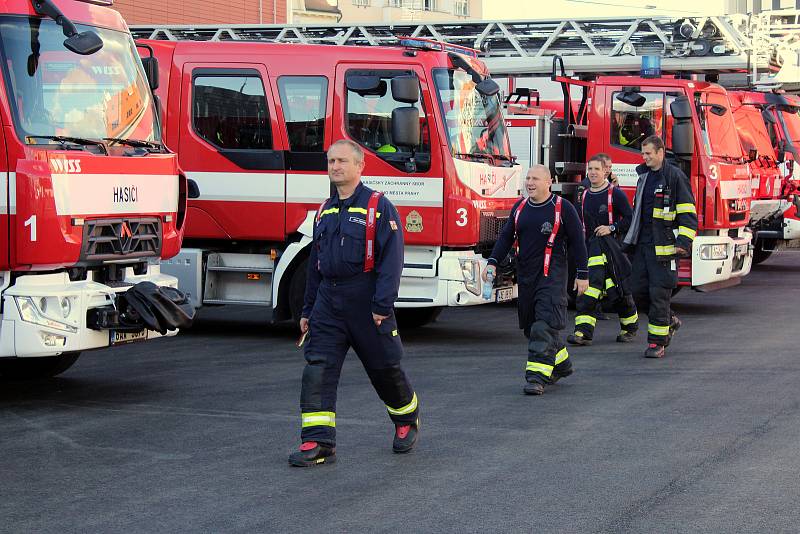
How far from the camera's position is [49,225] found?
9016 mm

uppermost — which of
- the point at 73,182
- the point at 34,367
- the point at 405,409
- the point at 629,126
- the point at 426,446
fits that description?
the point at 73,182

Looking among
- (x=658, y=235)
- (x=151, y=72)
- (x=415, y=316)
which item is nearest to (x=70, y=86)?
(x=151, y=72)

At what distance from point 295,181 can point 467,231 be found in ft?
5.64

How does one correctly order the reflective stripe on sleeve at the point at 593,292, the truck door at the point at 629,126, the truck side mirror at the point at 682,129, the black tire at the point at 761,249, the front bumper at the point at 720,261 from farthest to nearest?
the black tire at the point at 761,249
the truck door at the point at 629,126
the front bumper at the point at 720,261
the truck side mirror at the point at 682,129
the reflective stripe on sleeve at the point at 593,292

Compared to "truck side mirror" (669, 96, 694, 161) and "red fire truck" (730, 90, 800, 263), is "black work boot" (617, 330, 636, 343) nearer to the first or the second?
"truck side mirror" (669, 96, 694, 161)

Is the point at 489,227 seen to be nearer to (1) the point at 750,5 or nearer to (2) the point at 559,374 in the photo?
(2) the point at 559,374

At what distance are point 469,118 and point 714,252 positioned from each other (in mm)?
4037

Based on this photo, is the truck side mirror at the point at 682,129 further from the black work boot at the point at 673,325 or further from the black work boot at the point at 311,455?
the black work boot at the point at 311,455

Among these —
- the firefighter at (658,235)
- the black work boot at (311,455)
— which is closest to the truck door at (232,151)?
the firefighter at (658,235)

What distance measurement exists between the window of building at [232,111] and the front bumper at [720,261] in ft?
17.6

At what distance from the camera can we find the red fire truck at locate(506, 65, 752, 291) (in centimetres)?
1561

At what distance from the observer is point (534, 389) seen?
1005 cm

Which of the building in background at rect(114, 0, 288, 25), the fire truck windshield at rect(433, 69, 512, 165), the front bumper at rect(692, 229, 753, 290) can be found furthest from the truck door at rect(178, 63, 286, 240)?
the building in background at rect(114, 0, 288, 25)

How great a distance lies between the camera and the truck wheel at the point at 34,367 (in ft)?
35.2
